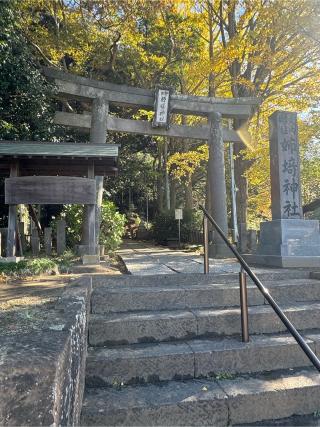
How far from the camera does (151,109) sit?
1000cm

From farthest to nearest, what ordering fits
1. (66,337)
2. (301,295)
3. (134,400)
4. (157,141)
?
(157,141)
(301,295)
(134,400)
(66,337)

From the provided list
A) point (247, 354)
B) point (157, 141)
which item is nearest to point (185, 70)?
point (157, 141)

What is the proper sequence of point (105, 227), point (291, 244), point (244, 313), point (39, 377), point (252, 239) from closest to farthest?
point (39, 377), point (244, 313), point (291, 244), point (105, 227), point (252, 239)

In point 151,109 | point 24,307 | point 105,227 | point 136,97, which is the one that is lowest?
point 24,307

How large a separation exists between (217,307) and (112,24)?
1353cm

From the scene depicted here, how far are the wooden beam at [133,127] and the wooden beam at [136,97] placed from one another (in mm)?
474

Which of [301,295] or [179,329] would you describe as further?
[301,295]

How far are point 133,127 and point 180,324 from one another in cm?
745

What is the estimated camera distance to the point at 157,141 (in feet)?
70.5

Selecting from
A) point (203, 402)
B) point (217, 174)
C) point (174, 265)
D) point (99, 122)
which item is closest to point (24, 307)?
point (203, 402)

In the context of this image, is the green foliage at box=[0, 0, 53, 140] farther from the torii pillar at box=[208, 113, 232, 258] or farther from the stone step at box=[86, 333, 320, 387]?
the stone step at box=[86, 333, 320, 387]

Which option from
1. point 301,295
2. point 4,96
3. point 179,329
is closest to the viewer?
point 179,329

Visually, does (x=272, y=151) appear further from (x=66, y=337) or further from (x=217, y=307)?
(x=66, y=337)

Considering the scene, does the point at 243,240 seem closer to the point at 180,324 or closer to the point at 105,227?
the point at 105,227
